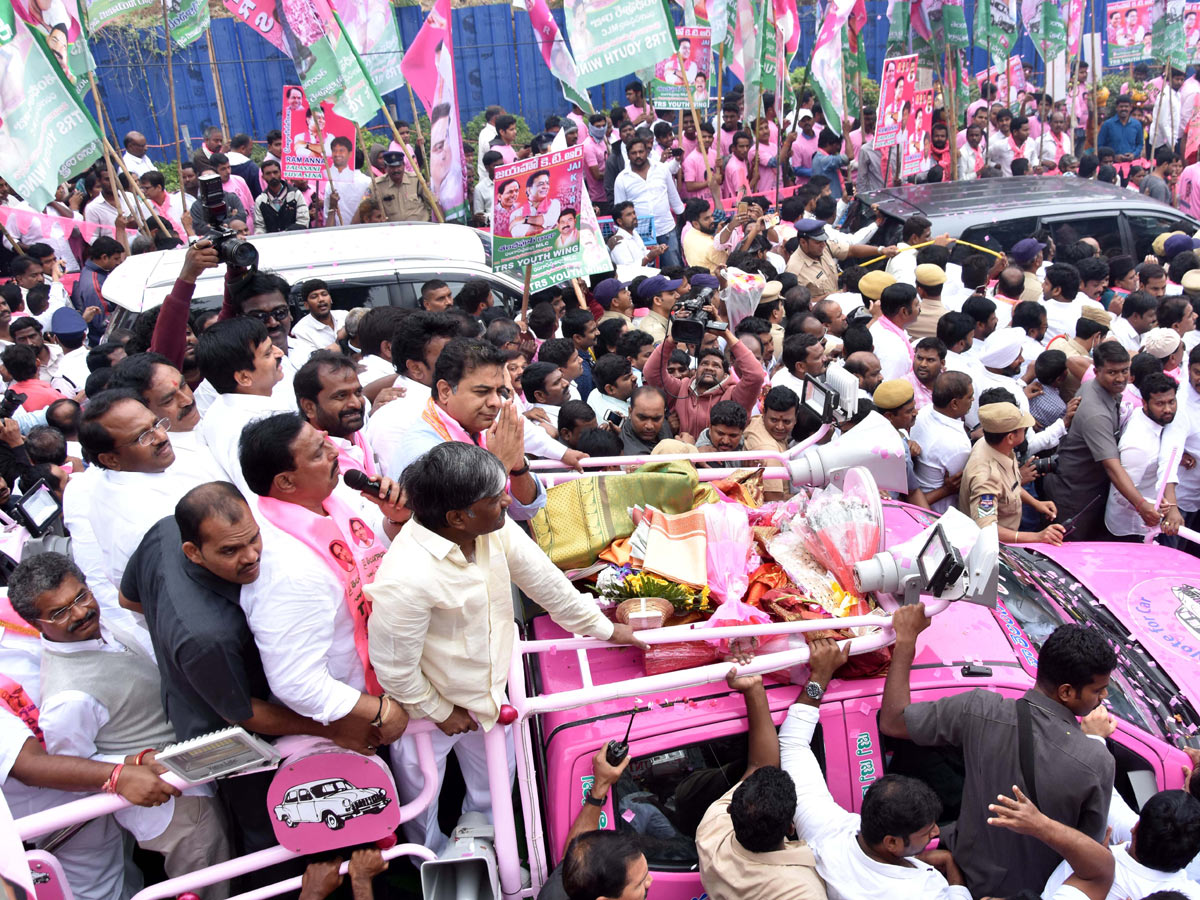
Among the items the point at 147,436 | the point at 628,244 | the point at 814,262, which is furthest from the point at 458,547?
the point at 628,244

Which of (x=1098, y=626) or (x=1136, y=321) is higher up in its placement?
(x=1136, y=321)

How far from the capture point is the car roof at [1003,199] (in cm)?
952

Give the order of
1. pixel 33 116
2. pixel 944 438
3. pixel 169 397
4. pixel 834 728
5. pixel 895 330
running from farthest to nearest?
pixel 895 330 < pixel 33 116 < pixel 944 438 < pixel 169 397 < pixel 834 728

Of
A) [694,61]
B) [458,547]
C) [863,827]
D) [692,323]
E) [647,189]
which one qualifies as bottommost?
[863,827]

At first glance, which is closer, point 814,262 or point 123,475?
point 123,475

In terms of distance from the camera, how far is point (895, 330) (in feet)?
21.7

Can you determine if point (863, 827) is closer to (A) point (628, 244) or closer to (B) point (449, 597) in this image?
(B) point (449, 597)

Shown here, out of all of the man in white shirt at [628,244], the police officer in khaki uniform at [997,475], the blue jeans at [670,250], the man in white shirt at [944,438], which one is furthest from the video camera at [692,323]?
the blue jeans at [670,250]

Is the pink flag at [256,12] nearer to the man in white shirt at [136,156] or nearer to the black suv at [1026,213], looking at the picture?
the man in white shirt at [136,156]

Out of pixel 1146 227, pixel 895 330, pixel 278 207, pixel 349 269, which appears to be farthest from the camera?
pixel 278 207

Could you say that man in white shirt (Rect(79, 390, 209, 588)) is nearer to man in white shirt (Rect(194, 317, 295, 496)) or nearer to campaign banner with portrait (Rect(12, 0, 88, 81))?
man in white shirt (Rect(194, 317, 295, 496))

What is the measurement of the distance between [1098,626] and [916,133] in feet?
27.9

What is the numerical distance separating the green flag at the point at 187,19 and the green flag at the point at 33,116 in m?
3.73

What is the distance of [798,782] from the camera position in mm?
2988
